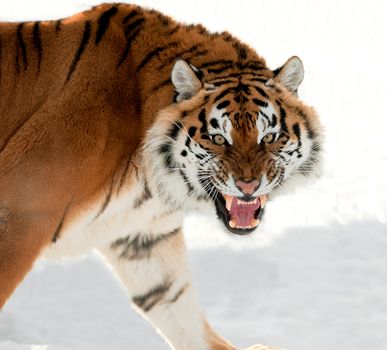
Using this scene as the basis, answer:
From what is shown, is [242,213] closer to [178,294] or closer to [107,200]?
[107,200]

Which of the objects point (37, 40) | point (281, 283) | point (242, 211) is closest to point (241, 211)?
point (242, 211)

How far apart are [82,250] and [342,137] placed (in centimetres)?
339

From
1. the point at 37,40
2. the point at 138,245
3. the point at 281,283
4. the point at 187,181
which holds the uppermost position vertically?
the point at 37,40

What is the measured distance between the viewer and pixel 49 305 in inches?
195

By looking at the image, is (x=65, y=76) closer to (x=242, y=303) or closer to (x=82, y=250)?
(x=82, y=250)

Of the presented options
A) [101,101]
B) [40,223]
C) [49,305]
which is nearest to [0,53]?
[101,101]

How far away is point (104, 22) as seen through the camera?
12.2 ft

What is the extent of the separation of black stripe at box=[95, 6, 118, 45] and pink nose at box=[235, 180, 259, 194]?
719 mm

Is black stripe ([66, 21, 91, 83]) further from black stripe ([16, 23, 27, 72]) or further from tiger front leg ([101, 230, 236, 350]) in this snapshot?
tiger front leg ([101, 230, 236, 350])

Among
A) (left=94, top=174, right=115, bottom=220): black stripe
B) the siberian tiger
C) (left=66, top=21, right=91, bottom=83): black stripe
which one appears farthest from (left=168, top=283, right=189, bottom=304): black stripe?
(left=66, top=21, right=91, bottom=83): black stripe

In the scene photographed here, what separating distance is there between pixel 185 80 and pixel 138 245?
2.38 ft

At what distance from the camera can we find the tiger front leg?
3936 mm

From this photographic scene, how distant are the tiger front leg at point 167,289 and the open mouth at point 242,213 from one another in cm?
48

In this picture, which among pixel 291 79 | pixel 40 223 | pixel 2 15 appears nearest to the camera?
pixel 40 223
